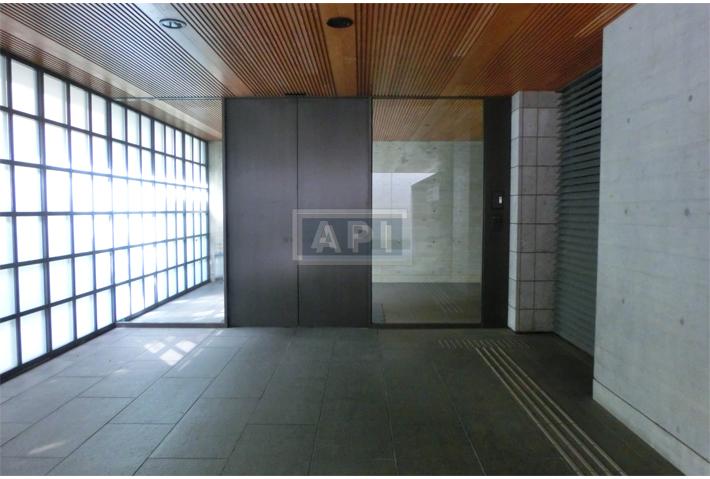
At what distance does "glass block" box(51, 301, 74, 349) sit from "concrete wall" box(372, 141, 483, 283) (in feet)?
13.0

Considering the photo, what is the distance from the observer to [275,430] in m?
3.38

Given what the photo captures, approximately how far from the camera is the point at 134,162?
6875mm

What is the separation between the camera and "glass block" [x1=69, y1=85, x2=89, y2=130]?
5359 mm

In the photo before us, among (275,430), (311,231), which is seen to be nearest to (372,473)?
(275,430)

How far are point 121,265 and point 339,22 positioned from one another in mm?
4808

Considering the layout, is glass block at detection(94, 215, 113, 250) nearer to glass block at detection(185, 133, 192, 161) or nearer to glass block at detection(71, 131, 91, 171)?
glass block at detection(71, 131, 91, 171)

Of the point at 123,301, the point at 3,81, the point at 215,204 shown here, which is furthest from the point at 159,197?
the point at 3,81

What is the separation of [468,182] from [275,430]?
4122 millimetres

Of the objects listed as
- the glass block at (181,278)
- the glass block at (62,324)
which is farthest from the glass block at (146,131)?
the glass block at (62,324)

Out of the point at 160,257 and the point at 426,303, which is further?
the point at 160,257

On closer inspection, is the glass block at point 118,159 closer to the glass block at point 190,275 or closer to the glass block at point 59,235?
the glass block at point 59,235

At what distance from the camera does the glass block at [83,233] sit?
17.9 ft

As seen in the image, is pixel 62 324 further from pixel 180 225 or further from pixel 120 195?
pixel 180 225

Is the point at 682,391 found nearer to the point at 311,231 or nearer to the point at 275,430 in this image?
the point at 275,430
